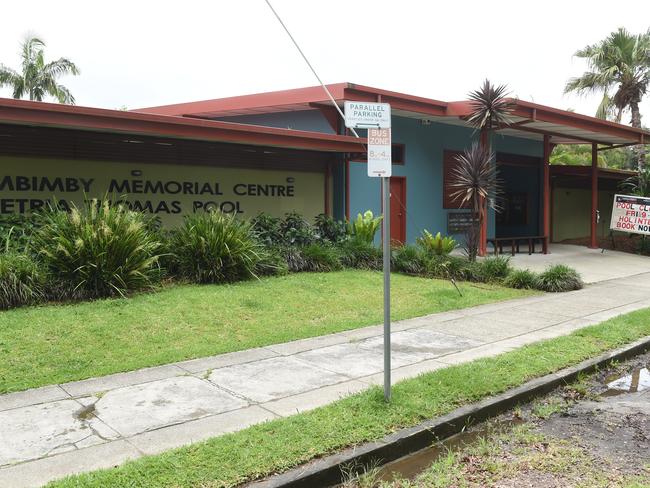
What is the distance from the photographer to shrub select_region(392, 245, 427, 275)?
13.4 metres

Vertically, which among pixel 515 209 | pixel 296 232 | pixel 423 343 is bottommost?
pixel 423 343

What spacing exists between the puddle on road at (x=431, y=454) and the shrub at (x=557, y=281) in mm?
7516

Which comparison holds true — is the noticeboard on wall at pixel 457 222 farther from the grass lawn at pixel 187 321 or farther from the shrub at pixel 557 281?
the grass lawn at pixel 187 321

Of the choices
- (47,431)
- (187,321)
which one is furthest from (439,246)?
(47,431)

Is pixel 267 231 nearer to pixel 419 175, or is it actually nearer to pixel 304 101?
pixel 304 101

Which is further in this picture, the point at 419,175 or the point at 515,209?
the point at 515,209

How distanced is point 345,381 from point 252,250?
18.4 ft

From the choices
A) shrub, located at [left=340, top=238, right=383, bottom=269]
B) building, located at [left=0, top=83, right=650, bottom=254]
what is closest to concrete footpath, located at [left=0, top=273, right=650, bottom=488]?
shrub, located at [left=340, top=238, right=383, bottom=269]

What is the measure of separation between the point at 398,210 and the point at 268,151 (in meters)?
4.73

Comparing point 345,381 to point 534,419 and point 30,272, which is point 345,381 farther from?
point 30,272

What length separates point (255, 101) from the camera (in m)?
16.5

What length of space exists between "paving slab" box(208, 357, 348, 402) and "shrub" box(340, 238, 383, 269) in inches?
263

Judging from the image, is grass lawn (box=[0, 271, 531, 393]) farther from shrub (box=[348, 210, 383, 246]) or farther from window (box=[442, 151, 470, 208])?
window (box=[442, 151, 470, 208])

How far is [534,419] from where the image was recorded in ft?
17.9
